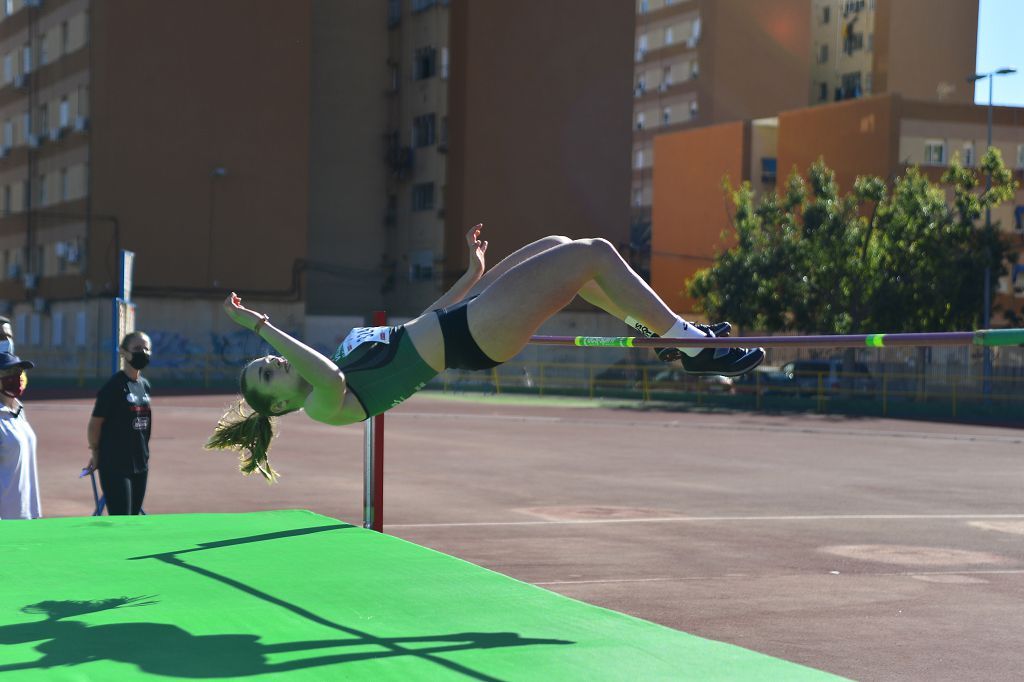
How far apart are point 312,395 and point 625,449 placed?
18.5 metres

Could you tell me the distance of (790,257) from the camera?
46469 mm

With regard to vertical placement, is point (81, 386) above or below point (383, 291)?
below

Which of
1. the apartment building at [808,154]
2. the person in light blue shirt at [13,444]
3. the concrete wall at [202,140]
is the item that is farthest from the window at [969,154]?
the person in light blue shirt at [13,444]

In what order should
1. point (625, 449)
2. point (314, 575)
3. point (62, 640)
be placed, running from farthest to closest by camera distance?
point (625, 449), point (314, 575), point (62, 640)

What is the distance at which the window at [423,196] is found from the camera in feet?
189

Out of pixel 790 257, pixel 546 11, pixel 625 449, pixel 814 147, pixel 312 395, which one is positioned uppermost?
pixel 546 11

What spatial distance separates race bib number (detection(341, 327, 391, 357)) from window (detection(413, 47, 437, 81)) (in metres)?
51.4

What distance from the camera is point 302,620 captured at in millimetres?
6336

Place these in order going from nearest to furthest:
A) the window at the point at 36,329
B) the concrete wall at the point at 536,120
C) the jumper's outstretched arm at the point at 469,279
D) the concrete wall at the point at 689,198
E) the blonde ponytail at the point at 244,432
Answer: the blonde ponytail at the point at 244,432, the jumper's outstretched arm at the point at 469,279, the concrete wall at the point at 536,120, the window at the point at 36,329, the concrete wall at the point at 689,198

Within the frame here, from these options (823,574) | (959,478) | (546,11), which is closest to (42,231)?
(546,11)

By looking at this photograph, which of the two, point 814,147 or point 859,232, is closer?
point 859,232

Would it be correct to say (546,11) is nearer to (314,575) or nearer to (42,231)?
(42,231)

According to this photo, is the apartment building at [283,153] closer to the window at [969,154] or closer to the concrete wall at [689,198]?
the concrete wall at [689,198]

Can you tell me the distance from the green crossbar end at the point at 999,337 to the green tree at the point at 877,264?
39521 mm
